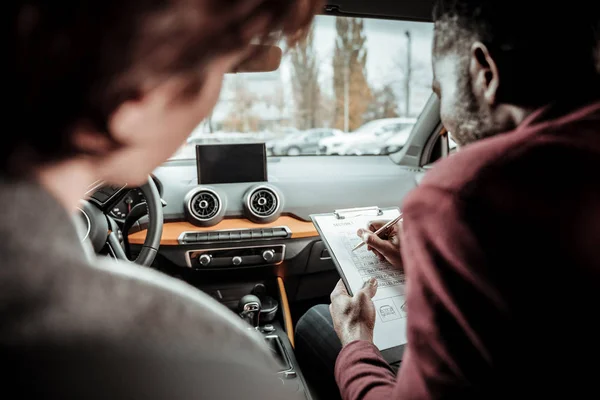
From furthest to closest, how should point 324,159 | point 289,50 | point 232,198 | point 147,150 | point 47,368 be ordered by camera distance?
point 324,159 < point 232,198 < point 289,50 < point 147,150 < point 47,368

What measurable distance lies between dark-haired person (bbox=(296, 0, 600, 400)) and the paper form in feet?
2.21

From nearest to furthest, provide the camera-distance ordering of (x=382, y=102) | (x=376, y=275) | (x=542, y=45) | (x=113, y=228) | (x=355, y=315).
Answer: (x=542, y=45) → (x=355, y=315) → (x=376, y=275) → (x=113, y=228) → (x=382, y=102)

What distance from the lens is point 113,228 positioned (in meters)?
1.84

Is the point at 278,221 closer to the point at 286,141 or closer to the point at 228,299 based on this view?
the point at 228,299

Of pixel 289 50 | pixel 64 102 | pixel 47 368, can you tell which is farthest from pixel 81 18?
pixel 289 50

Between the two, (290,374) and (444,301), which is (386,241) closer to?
(290,374)

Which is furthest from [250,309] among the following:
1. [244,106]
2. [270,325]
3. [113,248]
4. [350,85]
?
[350,85]

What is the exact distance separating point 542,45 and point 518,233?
289mm

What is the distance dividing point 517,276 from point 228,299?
6.99 ft

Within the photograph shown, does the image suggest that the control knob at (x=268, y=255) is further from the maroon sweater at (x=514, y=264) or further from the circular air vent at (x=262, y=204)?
the maroon sweater at (x=514, y=264)

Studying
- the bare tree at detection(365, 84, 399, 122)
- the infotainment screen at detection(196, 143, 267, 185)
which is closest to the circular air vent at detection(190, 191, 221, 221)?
the infotainment screen at detection(196, 143, 267, 185)

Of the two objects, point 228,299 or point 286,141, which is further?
point 286,141

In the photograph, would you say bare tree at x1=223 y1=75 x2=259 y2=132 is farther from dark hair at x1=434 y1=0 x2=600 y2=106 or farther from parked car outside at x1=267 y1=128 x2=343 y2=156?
dark hair at x1=434 y1=0 x2=600 y2=106

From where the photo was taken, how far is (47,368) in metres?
0.37
